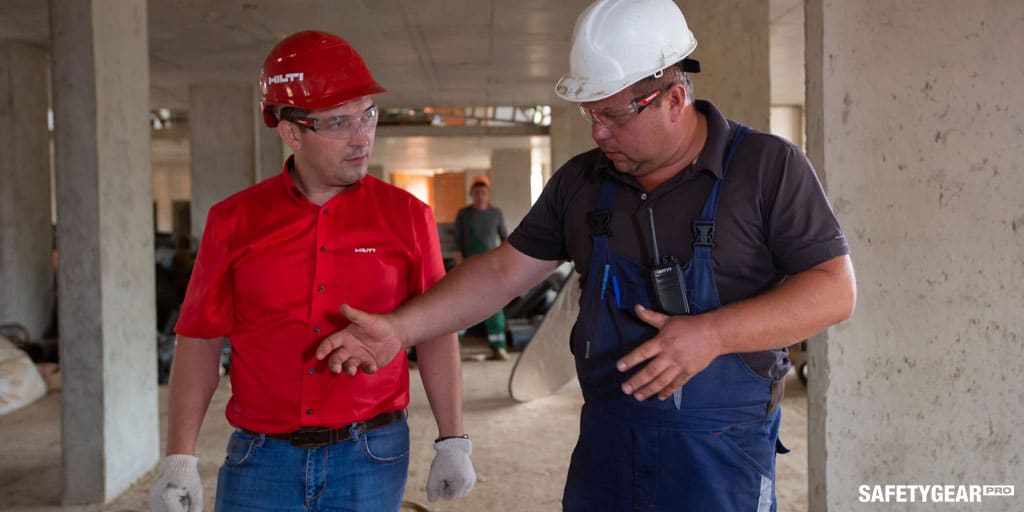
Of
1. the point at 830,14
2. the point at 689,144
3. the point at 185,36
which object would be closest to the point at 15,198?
the point at 185,36

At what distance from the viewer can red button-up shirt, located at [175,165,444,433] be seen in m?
2.39

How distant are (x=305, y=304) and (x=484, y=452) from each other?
4652 mm

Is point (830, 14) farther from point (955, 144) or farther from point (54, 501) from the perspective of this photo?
point (54, 501)

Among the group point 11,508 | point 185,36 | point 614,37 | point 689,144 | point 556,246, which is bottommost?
point 11,508

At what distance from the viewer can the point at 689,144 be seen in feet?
7.05

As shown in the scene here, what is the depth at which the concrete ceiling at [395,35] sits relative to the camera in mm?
9250

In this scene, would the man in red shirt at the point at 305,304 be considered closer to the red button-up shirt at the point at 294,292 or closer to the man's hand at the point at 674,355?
the red button-up shirt at the point at 294,292

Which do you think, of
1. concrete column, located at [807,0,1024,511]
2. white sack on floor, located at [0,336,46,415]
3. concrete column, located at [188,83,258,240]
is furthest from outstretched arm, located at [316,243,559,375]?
concrete column, located at [188,83,258,240]

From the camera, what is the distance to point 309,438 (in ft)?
7.71

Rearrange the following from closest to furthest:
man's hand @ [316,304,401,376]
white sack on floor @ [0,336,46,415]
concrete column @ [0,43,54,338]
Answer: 1. man's hand @ [316,304,401,376]
2. white sack on floor @ [0,336,46,415]
3. concrete column @ [0,43,54,338]

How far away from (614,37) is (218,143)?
12.2m

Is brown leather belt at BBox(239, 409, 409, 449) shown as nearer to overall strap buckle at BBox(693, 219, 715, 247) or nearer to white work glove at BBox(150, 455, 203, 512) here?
white work glove at BBox(150, 455, 203, 512)

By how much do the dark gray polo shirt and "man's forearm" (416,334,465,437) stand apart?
583 millimetres

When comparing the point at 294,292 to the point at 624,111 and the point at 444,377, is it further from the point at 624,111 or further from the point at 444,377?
the point at 624,111
